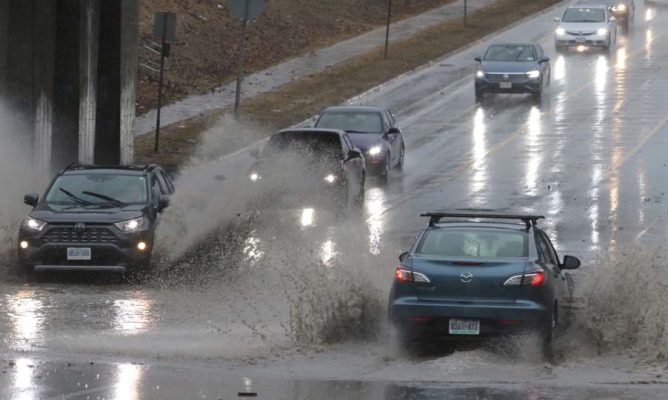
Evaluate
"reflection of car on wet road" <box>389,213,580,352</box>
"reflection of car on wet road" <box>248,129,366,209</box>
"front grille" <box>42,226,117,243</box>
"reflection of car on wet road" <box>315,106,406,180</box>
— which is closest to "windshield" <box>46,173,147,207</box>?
"front grille" <box>42,226,117,243</box>

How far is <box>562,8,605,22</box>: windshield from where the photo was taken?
2146 inches

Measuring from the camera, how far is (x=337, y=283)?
55.3 ft

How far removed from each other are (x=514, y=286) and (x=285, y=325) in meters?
3.16

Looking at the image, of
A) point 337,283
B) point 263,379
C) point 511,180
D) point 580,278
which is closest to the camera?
point 263,379

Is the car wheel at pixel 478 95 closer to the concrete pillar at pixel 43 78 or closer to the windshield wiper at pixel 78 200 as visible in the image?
the concrete pillar at pixel 43 78

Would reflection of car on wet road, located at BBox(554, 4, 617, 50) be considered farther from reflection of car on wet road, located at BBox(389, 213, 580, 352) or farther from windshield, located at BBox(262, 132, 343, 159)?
reflection of car on wet road, located at BBox(389, 213, 580, 352)

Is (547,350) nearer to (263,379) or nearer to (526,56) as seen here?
(263,379)

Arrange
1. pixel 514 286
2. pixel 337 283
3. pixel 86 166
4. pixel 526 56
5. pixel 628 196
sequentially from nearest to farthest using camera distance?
pixel 514 286 → pixel 337 283 → pixel 86 166 → pixel 628 196 → pixel 526 56

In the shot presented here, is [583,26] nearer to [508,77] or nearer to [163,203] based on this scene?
[508,77]

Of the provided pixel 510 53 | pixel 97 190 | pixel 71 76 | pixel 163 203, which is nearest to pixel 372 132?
pixel 71 76

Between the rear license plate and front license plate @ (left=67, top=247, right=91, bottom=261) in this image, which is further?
the rear license plate

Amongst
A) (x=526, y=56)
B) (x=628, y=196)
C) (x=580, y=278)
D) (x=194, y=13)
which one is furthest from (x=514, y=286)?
(x=194, y=13)

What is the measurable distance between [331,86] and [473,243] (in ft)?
94.0

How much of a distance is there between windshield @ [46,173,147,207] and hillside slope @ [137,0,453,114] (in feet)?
53.7
